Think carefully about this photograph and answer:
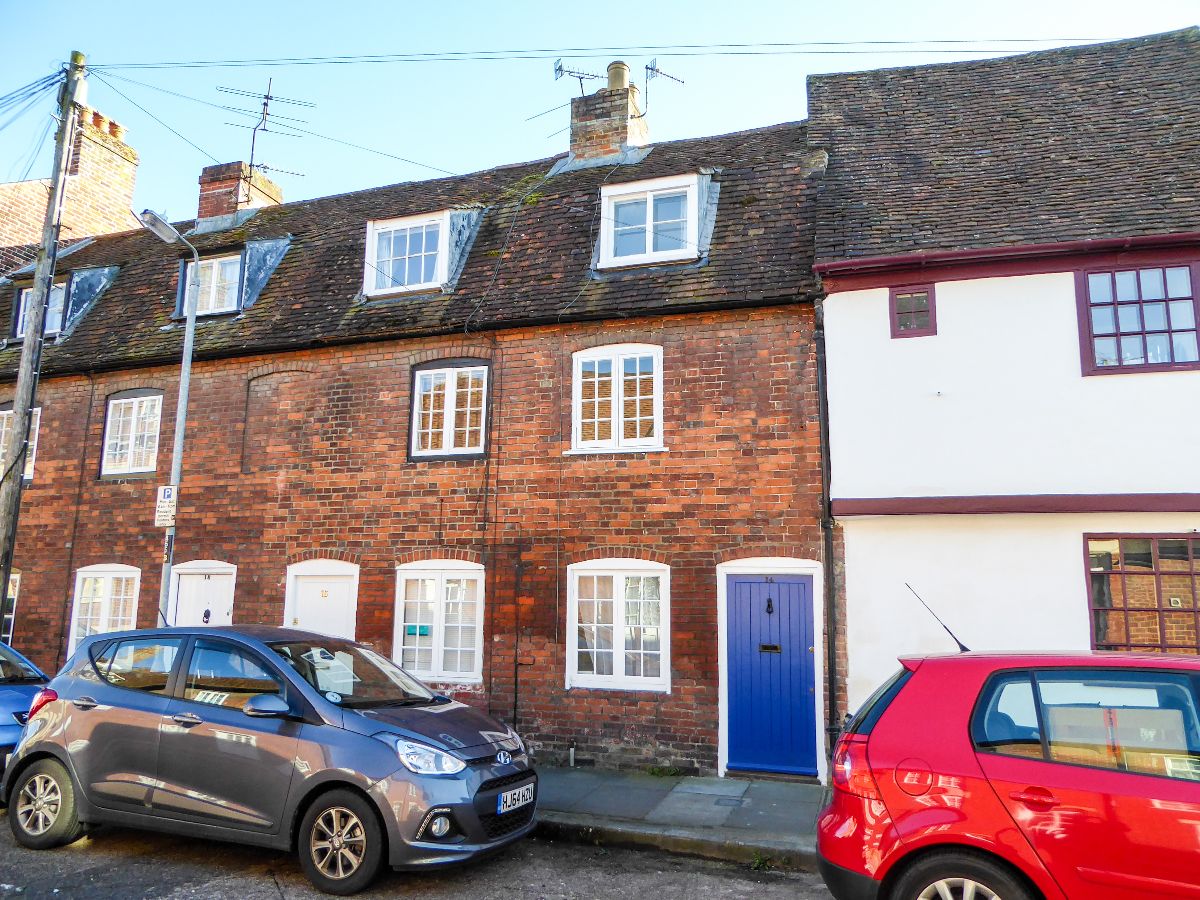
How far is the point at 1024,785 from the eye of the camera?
14.3ft

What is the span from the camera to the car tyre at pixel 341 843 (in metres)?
5.77

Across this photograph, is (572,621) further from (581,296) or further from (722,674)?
(581,296)

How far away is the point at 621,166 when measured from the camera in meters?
13.8

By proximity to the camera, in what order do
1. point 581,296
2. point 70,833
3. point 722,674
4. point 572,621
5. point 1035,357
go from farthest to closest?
point 581,296 → point 572,621 → point 722,674 → point 1035,357 → point 70,833

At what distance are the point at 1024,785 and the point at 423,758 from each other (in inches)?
146

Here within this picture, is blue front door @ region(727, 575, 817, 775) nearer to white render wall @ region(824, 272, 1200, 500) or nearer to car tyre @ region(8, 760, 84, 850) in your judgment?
white render wall @ region(824, 272, 1200, 500)

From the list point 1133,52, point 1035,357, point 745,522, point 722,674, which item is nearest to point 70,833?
point 722,674

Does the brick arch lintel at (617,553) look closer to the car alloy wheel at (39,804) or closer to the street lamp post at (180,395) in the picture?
the street lamp post at (180,395)

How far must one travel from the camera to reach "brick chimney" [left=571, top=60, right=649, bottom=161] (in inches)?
557

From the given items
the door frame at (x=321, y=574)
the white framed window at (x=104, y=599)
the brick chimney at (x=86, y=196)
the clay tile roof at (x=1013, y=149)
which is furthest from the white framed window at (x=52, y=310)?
the clay tile roof at (x=1013, y=149)

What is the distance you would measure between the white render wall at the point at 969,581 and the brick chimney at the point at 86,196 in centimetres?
1866

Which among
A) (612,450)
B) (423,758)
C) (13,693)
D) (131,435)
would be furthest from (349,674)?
(131,435)

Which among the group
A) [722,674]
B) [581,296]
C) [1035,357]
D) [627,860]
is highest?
[581,296]

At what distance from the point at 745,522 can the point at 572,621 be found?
7.96 feet
